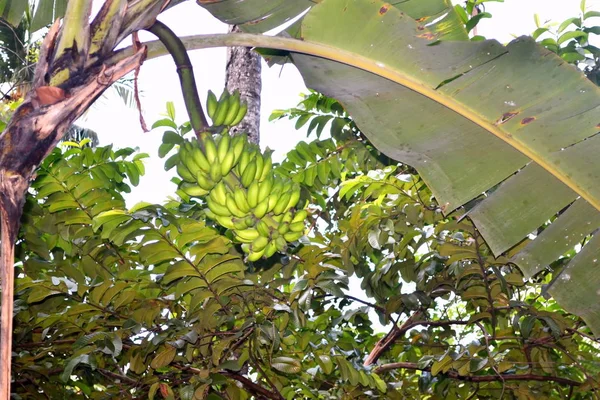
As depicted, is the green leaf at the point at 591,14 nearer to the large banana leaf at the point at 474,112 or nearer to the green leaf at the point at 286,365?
the large banana leaf at the point at 474,112

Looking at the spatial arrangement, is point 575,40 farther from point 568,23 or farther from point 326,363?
point 326,363

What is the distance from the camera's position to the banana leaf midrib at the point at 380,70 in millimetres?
1544

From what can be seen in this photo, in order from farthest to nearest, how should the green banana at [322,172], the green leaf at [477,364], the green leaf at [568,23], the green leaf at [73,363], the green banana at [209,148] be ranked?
the green banana at [322,172] < the green leaf at [568,23] < the green leaf at [477,364] < the green leaf at [73,363] < the green banana at [209,148]

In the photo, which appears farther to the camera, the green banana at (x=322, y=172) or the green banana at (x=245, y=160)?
the green banana at (x=322, y=172)

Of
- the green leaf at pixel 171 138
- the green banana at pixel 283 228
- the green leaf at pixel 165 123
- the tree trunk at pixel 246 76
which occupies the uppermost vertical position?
the tree trunk at pixel 246 76

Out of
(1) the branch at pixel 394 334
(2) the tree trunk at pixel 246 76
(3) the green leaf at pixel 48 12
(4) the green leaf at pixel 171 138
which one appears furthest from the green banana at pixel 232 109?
(2) the tree trunk at pixel 246 76

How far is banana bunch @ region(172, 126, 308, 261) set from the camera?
1.55 metres

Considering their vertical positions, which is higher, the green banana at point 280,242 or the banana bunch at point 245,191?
the banana bunch at point 245,191

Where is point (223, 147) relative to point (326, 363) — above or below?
above

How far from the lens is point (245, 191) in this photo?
1578 millimetres

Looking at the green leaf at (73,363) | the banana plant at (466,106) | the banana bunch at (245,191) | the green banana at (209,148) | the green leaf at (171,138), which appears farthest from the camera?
the green leaf at (73,363)

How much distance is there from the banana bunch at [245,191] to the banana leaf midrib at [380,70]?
0.23m

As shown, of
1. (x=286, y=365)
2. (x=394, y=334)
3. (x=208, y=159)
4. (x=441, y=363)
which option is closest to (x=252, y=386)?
(x=286, y=365)

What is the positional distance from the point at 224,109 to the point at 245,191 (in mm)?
232
